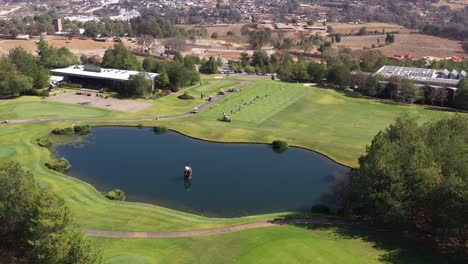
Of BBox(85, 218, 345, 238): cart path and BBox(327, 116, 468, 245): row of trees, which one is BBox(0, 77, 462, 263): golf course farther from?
BBox(327, 116, 468, 245): row of trees

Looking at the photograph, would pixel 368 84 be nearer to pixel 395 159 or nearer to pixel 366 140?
pixel 366 140

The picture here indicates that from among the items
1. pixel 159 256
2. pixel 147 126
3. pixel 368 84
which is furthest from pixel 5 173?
pixel 368 84

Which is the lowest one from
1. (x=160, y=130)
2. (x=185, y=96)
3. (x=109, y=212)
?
(x=109, y=212)

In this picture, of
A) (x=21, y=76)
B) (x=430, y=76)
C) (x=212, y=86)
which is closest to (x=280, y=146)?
(x=212, y=86)

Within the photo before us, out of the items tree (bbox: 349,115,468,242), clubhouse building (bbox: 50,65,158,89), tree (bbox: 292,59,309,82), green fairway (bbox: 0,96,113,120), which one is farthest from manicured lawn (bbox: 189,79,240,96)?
tree (bbox: 349,115,468,242)

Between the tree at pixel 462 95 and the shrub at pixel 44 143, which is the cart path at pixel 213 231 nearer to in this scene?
the shrub at pixel 44 143

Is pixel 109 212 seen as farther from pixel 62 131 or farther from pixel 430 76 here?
pixel 430 76
